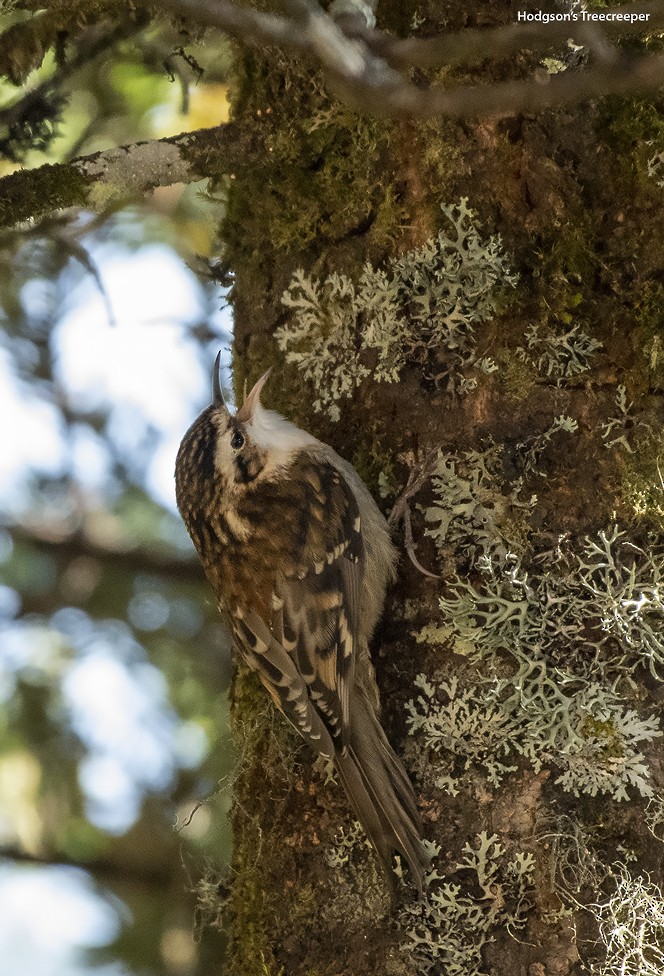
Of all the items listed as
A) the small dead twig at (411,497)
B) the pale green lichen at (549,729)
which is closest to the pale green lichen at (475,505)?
the small dead twig at (411,497)

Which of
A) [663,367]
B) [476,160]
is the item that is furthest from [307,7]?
[663,367]

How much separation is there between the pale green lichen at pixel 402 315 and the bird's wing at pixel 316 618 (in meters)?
0.27

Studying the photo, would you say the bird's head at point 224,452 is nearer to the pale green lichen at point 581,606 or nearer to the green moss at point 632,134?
the pale green lichen at point 581,606

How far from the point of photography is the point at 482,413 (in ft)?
8.18

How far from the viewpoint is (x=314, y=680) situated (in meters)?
2.72

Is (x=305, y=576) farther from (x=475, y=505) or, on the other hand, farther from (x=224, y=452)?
(x=475, y=505)

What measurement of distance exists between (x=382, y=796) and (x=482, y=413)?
0.86 metres

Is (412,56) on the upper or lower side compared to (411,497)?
upper

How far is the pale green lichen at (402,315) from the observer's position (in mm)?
2514

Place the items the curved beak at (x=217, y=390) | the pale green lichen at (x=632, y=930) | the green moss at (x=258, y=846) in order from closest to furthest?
1. the pale green lichen at (x=632, y=930)
2. the green moss at (x=258, y=846)
3. the curved beak at (x=217, y=390)

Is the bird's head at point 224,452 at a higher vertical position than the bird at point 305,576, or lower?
higher

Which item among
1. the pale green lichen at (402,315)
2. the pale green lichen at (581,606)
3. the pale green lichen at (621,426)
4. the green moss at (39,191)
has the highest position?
the green moss at (39,191)

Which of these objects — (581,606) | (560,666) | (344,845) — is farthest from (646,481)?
(344,845)

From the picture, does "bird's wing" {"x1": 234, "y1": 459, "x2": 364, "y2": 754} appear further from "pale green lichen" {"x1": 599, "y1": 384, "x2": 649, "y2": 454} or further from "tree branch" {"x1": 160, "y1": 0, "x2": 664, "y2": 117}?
"tree branch" {"x1": 160, "y1": 0, "x2": 664, "y2": 117}
